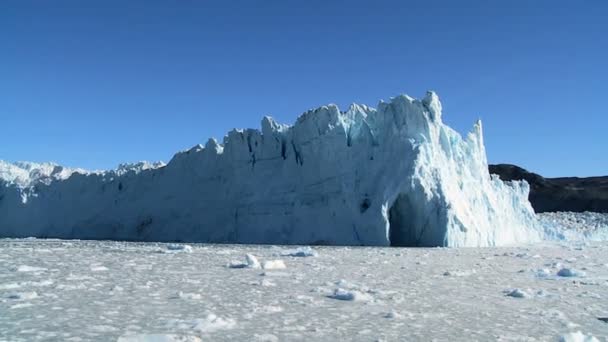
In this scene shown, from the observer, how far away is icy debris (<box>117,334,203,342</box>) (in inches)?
135

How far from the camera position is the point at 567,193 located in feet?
143

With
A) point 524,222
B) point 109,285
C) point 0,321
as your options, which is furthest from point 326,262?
point 524,222

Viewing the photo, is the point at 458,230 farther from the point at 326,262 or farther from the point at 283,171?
the point at 326,262

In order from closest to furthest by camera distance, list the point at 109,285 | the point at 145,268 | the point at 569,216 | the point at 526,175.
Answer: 1. the point at 109,285
2. the point at 145,268
3. the point at 569,216
4. the point at 526,175

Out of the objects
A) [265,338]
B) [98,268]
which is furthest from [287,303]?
[98,268]

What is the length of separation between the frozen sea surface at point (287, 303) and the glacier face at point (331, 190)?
7437mm

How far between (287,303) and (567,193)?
4418cm

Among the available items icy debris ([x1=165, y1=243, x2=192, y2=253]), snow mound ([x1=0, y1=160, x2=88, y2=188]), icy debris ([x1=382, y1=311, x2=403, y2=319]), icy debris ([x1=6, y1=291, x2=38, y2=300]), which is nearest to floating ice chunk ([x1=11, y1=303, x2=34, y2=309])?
icy debris ([x1=6, y1=291, x2=38, y2=300])

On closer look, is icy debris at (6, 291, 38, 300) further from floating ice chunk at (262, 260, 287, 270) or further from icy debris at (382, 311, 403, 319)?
floating ice chunk at (262, 260, 287, 270)

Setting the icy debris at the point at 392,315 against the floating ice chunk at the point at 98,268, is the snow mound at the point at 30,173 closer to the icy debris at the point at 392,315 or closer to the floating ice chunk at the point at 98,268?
the floating ice chunk at the point at 98,268

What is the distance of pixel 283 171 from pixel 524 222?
10.3 meters

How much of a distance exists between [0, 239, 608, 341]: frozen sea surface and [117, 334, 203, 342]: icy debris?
0.5 inches

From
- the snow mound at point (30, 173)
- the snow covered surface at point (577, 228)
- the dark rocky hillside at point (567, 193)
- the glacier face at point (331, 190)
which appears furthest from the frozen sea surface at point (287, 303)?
the dark rocky hillside at point (567, 193)

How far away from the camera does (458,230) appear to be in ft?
50.8
